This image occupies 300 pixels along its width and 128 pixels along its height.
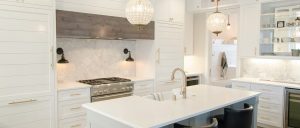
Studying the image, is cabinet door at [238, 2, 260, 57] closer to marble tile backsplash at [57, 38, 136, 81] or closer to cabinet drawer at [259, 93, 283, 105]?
cabinet drawer at [259, 93, 283, 105]

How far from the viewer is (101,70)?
4695 millimetres

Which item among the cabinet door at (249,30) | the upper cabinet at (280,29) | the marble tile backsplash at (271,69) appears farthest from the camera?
the cabinet door at (249,30)

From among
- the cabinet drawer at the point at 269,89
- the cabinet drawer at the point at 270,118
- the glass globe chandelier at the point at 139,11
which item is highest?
the glass globe chandelier at the point at 139,11

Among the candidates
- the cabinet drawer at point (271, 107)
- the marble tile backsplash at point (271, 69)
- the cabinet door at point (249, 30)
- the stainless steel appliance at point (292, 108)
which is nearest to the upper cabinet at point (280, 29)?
the cabinet door at point (249, 30)

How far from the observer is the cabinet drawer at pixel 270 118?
4.36m

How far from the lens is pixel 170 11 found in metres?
5.14

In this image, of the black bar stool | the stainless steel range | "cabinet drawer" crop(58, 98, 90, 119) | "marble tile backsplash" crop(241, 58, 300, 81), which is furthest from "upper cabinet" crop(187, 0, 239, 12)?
"cabinet drawer" crop(58, 98, 90, 119)

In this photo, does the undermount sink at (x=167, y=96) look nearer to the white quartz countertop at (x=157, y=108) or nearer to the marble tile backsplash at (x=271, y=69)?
the white quartz countertop at (x=157, y=108)

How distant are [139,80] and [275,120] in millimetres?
2667

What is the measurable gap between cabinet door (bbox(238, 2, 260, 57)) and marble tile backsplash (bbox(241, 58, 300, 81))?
1.16 feet

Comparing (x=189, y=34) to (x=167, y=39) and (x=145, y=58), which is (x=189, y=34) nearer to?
(x=167, y=39)

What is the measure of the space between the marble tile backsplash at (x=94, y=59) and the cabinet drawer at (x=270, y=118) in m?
2.77

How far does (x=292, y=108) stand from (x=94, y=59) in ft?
12.3

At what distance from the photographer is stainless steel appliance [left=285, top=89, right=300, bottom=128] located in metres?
4.14
